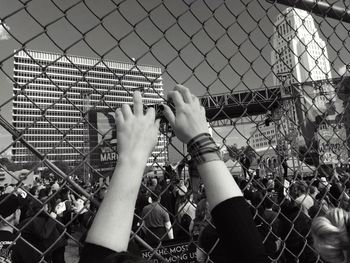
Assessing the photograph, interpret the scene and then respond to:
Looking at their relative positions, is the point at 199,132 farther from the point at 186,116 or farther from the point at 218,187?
the point at 218,187

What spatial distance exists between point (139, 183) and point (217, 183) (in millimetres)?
266

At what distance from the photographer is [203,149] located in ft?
3.41

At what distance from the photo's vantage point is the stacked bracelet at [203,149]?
1.03 meters

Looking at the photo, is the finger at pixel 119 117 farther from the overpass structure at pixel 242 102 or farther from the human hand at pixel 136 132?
the overpass structure at pixel 242 102

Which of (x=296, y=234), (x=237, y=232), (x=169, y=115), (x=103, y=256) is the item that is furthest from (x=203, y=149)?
(x=296, y=234)

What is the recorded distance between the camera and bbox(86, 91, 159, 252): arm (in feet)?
2.56

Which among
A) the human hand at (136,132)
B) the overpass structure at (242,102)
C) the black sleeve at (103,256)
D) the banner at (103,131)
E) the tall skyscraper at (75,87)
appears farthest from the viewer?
the overpass structure at (242,102)

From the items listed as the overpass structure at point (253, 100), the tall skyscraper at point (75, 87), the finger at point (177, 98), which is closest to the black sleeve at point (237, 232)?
the finger at point (177, 98)

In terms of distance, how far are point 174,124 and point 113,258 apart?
50cm

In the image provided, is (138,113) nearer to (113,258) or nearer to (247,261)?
(113,258)

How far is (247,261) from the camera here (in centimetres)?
93

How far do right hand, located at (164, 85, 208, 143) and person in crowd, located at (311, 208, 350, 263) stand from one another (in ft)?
1.72

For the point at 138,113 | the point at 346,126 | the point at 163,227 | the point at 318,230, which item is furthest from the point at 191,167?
the point at 163,227

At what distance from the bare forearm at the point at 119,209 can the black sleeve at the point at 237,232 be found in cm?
28
